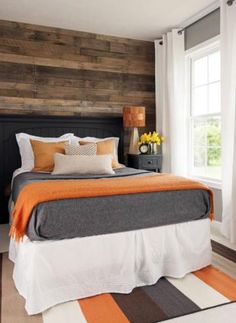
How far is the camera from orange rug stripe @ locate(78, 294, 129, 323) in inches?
67.2

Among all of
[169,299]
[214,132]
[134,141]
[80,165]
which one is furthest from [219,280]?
[134,141]

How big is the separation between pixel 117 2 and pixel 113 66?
109 cm

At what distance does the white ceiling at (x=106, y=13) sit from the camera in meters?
3.25

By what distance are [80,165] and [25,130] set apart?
1280 millimetres

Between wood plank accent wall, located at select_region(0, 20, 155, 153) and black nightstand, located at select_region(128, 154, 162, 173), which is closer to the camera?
wood plank accent wall, located at select_region(0, 20, 155, 153)

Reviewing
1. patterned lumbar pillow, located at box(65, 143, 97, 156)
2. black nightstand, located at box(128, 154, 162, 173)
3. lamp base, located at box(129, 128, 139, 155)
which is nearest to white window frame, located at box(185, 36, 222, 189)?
black nightstand, located at box(128, 154, 162, 173)

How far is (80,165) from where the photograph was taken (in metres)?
2.87

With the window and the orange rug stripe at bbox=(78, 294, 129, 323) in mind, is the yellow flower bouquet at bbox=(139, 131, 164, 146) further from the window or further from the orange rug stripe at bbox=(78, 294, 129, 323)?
the orange rug stripe at bbox=(78, 294, 129, 323)

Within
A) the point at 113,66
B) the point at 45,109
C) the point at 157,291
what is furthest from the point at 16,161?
the point at 157,291

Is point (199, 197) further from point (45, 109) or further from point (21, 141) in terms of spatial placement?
point (45, 109)

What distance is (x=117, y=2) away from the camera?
3.23 metres

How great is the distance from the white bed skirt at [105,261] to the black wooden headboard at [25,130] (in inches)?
60.7

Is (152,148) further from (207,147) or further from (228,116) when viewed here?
(228,116)

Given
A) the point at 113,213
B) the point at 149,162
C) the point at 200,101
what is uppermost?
the point at 200,101
